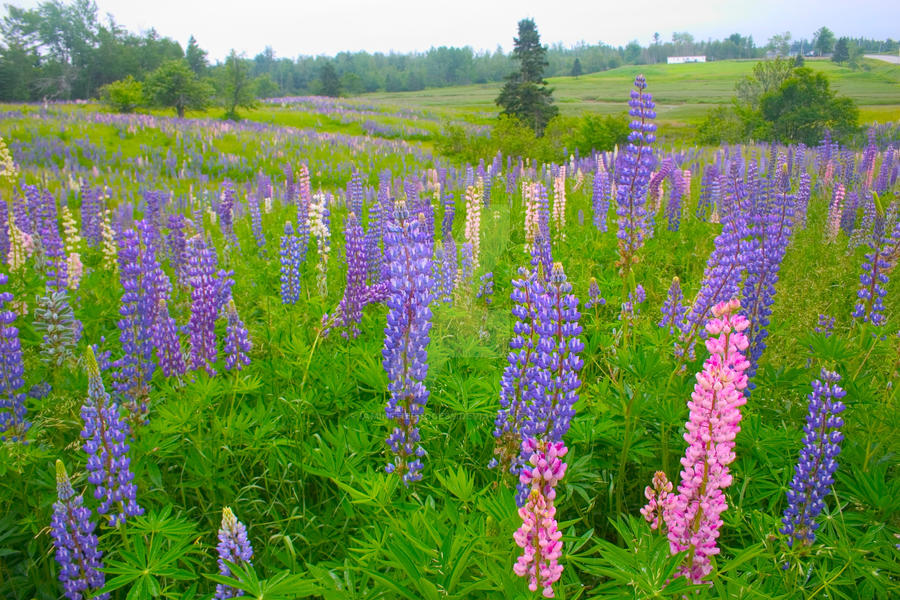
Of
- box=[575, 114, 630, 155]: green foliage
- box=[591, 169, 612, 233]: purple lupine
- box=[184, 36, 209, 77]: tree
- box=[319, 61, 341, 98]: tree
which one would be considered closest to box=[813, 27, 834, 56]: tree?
box=[575, 114, 630, 155]: green foliage

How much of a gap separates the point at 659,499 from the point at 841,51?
19.3 metres

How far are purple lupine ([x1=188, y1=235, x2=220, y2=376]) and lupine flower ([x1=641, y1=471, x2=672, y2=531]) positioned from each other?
205cm

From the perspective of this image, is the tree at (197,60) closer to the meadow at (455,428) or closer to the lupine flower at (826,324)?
the meadow at (455,428)

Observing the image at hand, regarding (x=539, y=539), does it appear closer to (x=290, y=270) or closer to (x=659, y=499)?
(x=659, y=499)

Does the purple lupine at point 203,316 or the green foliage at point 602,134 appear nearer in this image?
the purple lupine at point 203,316

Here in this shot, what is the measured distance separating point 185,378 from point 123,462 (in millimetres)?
919

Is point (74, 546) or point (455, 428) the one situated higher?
point (74, 546)

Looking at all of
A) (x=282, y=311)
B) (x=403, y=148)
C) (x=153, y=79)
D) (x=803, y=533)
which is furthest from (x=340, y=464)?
(x=153, y=79)

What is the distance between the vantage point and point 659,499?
55.4 inches

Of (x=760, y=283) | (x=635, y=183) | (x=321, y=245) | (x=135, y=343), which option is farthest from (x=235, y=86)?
(x=760, y=283)

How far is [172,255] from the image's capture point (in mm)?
4570

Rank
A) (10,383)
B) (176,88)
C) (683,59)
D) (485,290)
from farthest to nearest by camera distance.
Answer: (683,59)
(176,88)
(485,290)
(10,383)

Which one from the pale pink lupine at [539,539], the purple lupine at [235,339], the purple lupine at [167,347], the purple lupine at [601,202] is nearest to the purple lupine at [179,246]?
the purple lupine at [167,347]

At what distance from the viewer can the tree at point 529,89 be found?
58.8 ft
